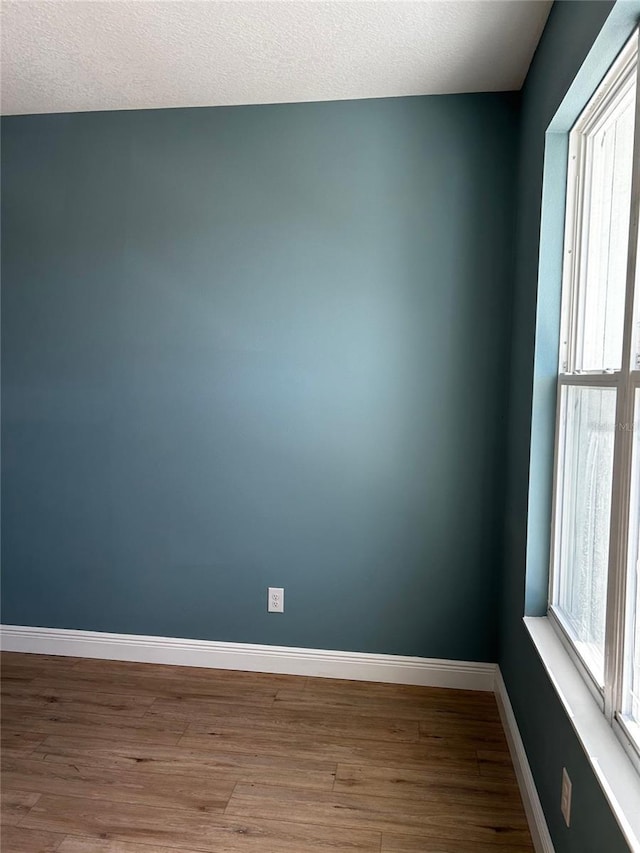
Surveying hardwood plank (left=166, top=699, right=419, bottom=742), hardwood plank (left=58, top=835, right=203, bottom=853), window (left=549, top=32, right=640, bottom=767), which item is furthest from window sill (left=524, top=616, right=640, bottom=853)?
hardwood plank (left=58, top=835, right=203, bottom=853)

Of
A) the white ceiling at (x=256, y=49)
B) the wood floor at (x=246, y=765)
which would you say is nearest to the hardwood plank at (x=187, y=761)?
Answer: the wood floor at (x=246, y=765)

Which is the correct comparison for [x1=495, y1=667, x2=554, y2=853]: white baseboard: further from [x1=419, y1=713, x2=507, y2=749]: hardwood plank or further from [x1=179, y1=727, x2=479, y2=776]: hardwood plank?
[x1=179, y1=727, x2=479, y2=776]: hardwood plank

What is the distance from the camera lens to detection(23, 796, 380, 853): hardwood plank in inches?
74.9

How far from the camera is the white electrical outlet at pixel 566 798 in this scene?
1522 millimetres

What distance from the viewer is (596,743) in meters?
1.38

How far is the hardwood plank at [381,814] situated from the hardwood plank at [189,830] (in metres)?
0.04

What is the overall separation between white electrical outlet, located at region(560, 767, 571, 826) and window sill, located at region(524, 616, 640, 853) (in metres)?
0.16

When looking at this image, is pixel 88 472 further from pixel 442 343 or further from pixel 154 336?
pixel 442 343

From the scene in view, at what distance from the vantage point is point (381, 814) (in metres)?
2.04

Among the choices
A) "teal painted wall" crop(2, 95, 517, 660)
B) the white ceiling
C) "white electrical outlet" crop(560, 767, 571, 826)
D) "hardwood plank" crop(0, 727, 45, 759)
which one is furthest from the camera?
"teal painted wall" crop(2, 95, 517, 660)

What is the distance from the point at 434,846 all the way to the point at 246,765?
0.70m

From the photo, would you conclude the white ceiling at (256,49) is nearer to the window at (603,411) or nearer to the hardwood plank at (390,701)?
the window at (603,411)

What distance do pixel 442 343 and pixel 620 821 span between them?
1.95m

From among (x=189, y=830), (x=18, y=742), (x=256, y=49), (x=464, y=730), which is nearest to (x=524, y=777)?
(x=464, y=730)
